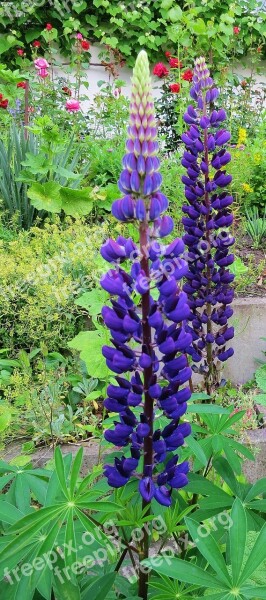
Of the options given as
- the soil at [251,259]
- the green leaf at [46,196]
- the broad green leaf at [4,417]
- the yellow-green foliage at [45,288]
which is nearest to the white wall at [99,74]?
the green leaf at [46,196]

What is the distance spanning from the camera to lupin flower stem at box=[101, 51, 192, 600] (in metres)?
1.07

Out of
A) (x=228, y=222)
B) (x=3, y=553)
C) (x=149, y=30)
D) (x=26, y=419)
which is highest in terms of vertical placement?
(x=149, y=30)

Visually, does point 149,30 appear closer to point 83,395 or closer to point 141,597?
point 83,395

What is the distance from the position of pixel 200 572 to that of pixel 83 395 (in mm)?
1858

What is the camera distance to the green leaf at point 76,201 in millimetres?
4055

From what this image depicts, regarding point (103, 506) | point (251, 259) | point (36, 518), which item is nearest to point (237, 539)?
point (103, 506)

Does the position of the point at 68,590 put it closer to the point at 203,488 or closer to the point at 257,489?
the point at 203,488

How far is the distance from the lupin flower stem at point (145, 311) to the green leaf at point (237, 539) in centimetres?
13

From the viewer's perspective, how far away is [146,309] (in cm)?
112

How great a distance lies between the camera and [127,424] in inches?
47.2

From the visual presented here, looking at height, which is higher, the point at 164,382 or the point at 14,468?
the point at 164,382

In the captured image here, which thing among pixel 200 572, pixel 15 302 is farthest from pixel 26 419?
pixel 200 572

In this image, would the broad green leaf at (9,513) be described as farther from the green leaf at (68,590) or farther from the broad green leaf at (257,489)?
the broad green leaf at (257,489)

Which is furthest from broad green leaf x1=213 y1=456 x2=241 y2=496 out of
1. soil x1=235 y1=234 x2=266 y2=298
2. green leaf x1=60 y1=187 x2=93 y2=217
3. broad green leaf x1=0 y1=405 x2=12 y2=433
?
green leaf x1=60 y1=187 x2=93 y2=217
